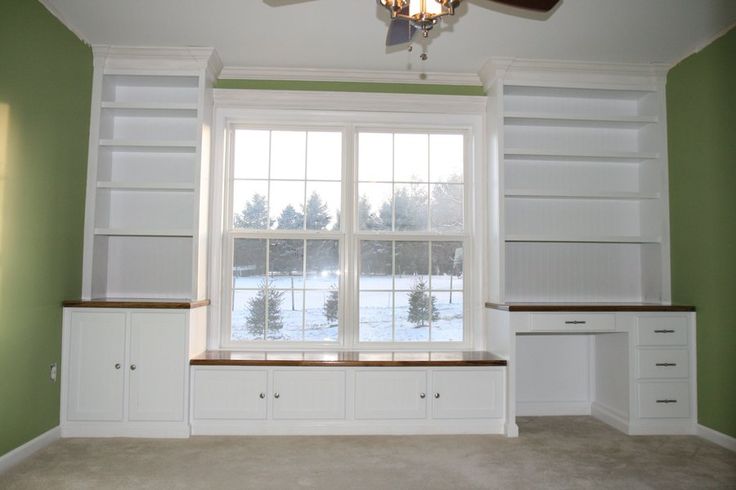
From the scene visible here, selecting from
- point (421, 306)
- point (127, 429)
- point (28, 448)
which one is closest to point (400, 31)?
point (421, 306)

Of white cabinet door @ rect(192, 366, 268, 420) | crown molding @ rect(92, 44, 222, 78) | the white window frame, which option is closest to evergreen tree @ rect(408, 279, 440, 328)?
the white window frame

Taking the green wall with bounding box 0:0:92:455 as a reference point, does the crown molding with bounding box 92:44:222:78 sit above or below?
above

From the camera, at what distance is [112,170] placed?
3.96 metres

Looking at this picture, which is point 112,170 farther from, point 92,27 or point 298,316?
point 298,316

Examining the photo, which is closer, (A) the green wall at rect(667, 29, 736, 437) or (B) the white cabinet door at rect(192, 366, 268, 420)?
(A) the green wall at rect(667, 29, 736, 437)

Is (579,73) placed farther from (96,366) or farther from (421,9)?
(96,366)

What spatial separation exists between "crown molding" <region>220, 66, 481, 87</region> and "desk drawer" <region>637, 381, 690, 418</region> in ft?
8.46

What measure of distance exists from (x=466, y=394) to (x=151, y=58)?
3.21 meters

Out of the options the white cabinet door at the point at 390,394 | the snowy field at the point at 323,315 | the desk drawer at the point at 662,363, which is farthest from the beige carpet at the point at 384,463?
the snowy field at the point at 323,315

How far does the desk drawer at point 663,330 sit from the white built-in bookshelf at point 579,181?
0.93 ft

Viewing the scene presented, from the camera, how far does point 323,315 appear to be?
4035 mm

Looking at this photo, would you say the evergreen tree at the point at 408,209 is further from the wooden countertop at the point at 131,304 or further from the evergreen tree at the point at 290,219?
the wooden countertop at the point at 131,304

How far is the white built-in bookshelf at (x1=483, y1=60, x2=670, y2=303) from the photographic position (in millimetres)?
3889

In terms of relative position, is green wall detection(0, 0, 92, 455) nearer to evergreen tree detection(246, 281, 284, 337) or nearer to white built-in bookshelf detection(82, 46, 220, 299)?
white built-in bookshelf detection(82, 46, 220, 299)
